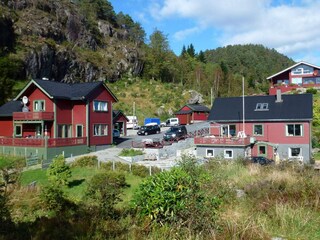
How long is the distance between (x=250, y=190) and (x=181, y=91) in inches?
3026

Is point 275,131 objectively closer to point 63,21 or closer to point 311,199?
point 311,199

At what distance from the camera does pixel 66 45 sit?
7412cm

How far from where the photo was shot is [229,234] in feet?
20.2

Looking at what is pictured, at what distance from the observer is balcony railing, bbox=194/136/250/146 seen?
33.9 m

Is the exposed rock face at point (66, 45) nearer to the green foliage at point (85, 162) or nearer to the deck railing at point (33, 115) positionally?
the deck railing at point (33, 115)

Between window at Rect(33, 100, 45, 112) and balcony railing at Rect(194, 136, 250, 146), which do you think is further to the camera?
window at Rect(33, 100, 45, 112)

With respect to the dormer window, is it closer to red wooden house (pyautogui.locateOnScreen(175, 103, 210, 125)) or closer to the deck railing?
the deck railing

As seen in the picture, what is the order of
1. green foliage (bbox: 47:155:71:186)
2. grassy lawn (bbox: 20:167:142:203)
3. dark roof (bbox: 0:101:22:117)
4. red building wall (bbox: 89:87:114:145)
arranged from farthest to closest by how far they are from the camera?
dark roof (bbox: 0:101:22:117), red building wall (bbox: 89:87:114:145), green foliage (bbox: 47:155:71:186), grassy lawn (bbox: 20:167:142:203)

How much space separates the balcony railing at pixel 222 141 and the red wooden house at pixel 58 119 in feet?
36.5

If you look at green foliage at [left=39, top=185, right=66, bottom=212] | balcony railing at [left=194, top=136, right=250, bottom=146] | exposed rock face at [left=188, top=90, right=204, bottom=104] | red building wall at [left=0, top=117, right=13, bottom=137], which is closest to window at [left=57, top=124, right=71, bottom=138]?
red building wall at [left=0, top=117, right=13, bottom=137]

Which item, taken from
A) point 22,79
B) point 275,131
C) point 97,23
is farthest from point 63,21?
point 275,131

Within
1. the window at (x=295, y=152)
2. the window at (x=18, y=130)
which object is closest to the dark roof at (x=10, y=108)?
the window at (x=18, y=130)

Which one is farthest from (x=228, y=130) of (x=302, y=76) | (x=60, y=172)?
(x=302, y=76)

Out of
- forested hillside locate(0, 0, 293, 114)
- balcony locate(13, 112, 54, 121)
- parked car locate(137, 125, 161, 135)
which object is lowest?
parked car locate(137, 125, 161, 135)
